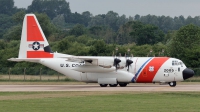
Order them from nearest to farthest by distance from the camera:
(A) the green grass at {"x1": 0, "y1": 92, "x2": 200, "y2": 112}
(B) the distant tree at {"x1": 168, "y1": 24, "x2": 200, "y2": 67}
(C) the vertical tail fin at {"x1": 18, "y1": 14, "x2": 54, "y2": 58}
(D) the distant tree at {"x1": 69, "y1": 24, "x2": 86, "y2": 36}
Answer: (A) the green grass at {"x1": 0, "y1": 92, "x2": 200, "y2": 112} < (C) the vertical tail fin at {"x1": 18, "y1": 14, "x2": 54, "y2": 58} < (B) the distant tree at {"x1": 168, "y1": 24, "x2": 200, "y2": 67} < (D) the distant tree at {"x1": 69, "y1": 24, "x2": 86, "y2": 36}

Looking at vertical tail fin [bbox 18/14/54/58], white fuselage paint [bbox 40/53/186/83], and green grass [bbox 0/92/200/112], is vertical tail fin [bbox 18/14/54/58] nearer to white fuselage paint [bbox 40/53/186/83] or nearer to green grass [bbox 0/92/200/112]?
white fuselage paint [bbox 40/53/186/83]

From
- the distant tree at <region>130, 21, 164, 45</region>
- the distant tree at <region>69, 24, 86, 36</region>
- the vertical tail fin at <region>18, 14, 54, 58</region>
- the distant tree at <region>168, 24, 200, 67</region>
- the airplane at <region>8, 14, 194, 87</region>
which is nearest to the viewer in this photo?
the airplane at <region>8, 14, 194, 87</region>

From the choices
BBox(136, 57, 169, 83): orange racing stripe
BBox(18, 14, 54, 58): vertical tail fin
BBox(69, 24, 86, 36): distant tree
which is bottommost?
BBox(136, 57, 169, 83): orange racing stripe

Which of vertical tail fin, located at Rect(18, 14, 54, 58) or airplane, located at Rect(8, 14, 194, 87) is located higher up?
vertical tail fin, located at Rect(18, 14, 54, 58)

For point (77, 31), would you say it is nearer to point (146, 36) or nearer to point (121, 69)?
point (146, 36)

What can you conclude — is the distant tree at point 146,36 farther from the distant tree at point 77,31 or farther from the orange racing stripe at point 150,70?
the orange racing stripe at point 150,70

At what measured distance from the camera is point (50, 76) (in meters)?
63.5

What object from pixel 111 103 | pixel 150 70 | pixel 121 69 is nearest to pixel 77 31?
pixel 121 69

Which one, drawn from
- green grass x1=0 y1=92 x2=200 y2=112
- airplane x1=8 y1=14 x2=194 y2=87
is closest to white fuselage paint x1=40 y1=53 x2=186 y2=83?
airplane x1=8 y1=14 x2=194 y2=87

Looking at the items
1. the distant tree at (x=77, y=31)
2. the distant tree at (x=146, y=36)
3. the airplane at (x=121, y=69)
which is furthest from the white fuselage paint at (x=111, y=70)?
the distant tree at (x=77, y=31)

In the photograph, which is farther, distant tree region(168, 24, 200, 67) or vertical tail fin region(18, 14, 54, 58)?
distant tree region(168, 24, 200, 67)

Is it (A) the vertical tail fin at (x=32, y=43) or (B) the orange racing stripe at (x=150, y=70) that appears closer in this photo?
(B) the orange racing stripe at (x=150, y=70)

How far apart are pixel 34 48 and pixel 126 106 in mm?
23891

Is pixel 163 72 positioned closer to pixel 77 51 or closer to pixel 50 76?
pixel 50 76
